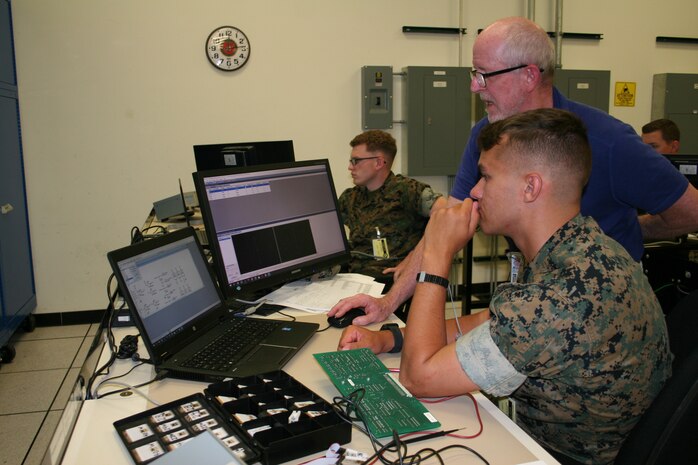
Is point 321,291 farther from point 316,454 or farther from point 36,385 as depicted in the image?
point 36,385

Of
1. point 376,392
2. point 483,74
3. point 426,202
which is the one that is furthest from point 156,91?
point 376,392

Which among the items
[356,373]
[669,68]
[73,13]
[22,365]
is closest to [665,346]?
[356,373]

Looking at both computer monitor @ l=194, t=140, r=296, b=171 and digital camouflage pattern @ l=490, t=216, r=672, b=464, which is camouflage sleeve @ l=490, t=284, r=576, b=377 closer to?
digital camouflage pattern @ l=490, t=216, r=672, b=464

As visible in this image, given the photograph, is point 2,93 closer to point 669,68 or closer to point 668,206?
point 668,206

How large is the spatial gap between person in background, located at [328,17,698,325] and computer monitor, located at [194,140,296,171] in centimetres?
100

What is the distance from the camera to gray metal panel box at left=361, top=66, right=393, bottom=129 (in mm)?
4387

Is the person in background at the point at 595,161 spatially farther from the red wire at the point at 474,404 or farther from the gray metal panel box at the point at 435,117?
the gray metal panel box at the point at 435,117

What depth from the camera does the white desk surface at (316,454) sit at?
99 centimetres

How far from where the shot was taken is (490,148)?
1.31 meters

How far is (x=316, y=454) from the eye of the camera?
99cm

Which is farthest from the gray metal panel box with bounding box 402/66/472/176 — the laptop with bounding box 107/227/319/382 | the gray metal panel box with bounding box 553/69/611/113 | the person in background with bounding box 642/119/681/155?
the laptop with bounding box 107/227/319/382

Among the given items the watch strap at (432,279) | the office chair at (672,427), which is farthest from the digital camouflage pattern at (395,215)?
the office chair at (672,427)

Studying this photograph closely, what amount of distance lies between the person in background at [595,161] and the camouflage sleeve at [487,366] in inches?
23.2

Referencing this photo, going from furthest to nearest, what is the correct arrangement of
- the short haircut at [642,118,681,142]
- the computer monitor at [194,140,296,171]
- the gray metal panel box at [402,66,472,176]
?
1. the gray metal panel box at [402,66,472,176]
2. the short haircut at [642,118,681,142]
3. the computer monitor at [194,140,296,171]
